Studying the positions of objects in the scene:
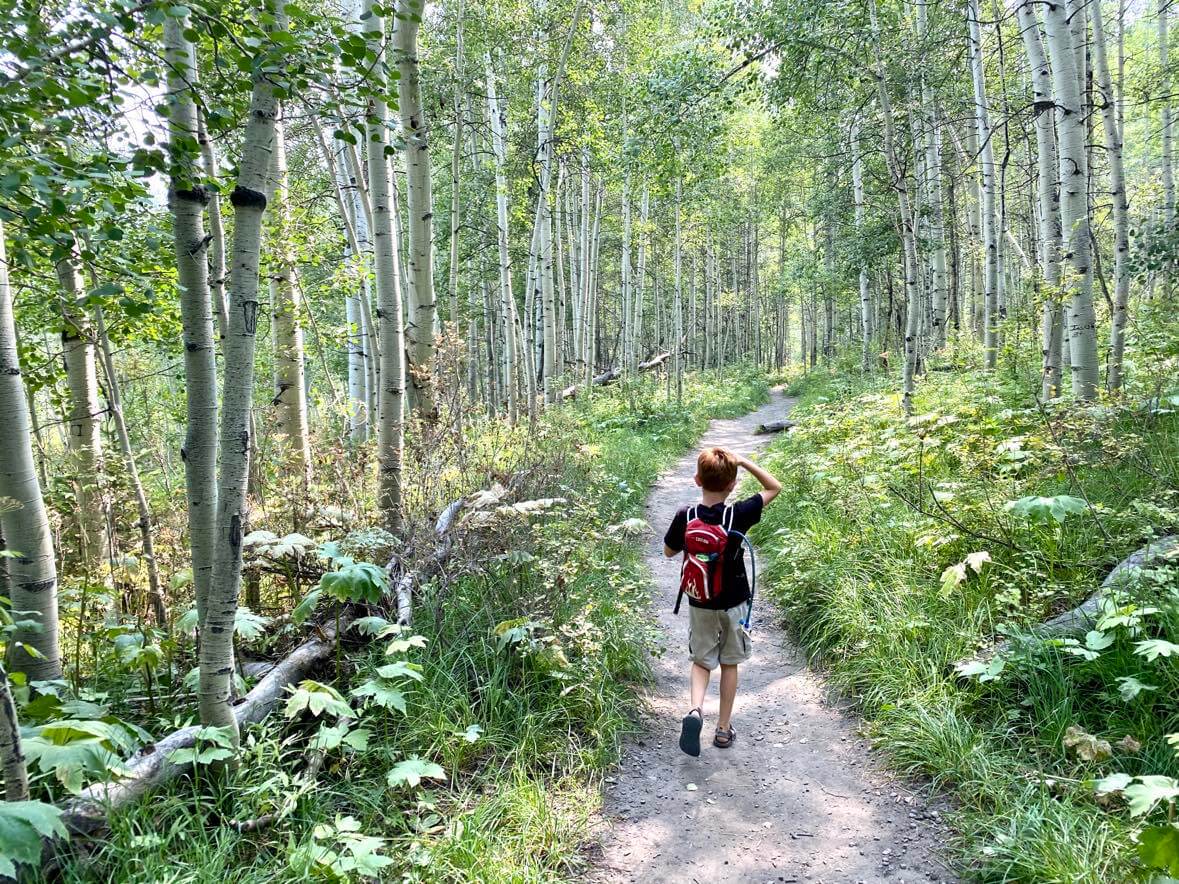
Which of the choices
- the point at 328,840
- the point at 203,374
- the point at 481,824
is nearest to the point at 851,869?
the point at 481,824

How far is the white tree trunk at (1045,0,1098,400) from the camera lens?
5512mm

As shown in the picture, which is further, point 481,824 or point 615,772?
point 615,772

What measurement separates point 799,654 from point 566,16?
1151 cm

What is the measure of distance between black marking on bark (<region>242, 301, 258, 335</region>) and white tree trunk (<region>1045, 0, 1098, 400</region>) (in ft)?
21.1

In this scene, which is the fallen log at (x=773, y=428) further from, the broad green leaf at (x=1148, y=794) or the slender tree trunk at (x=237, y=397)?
the slender tree trunk at (x=237, y=397)

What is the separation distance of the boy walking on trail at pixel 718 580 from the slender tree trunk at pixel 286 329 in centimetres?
366

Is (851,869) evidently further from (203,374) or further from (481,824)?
(203,374)

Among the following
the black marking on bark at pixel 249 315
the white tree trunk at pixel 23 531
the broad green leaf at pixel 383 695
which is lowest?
the broad green leaf at pixel 383 695

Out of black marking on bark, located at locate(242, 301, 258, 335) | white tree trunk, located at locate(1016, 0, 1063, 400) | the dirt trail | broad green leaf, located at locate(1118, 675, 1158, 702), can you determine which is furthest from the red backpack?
white tree trunk, located at locate(1016, 0, 1063, 400)

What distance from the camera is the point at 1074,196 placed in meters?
5.64

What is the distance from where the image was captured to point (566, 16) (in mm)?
11078

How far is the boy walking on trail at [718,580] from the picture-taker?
140 inches

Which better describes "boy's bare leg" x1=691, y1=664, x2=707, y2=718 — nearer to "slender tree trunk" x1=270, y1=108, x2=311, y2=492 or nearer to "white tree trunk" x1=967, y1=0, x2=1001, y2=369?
"slender tree trunk" x1=270, y1=108, x2=311, y2=492

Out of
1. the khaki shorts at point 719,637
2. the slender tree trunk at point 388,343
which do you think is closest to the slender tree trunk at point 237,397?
the slender tree trunk at point 388,343
